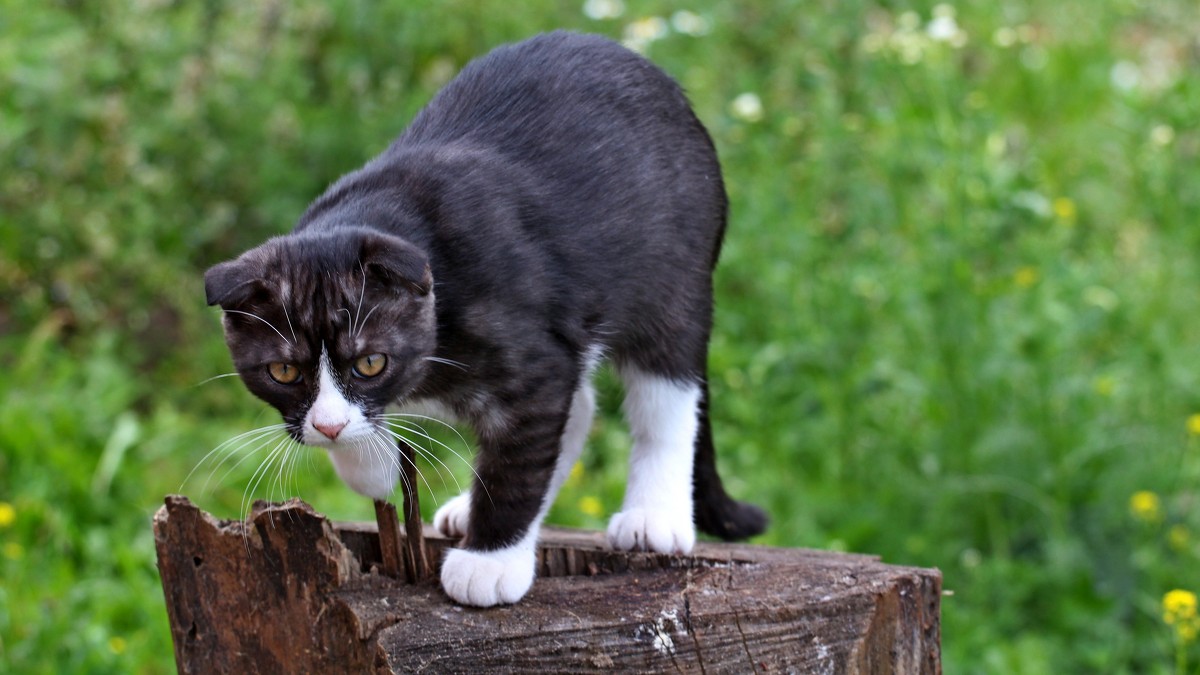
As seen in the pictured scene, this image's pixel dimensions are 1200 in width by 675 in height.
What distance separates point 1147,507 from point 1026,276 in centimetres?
81

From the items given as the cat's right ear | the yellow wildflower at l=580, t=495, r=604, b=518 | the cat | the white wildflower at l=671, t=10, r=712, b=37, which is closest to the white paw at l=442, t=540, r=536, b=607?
the cat

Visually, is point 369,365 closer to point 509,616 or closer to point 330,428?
point 330,428

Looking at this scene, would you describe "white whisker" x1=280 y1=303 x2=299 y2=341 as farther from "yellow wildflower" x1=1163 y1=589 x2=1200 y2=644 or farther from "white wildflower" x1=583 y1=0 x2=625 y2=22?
"white wildflower" x1=583 y1=0 x2=625 y2=22

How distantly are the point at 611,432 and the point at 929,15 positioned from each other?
241cm

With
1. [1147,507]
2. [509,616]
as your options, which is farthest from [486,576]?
[1147,507]

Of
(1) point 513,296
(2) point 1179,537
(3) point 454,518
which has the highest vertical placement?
(1) point 513,296

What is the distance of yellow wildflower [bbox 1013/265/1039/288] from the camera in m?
4.12

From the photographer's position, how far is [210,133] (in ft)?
18.7

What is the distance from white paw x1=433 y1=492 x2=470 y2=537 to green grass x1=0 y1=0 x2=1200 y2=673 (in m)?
0.51

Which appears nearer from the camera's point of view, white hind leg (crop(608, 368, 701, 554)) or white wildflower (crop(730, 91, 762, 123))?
white hind leg (crop(608, 368, 701, 554))

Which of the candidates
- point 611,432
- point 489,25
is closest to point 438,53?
point 489,25

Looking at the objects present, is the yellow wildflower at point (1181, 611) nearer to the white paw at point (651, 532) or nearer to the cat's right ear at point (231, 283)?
the white paw at point (651, 532)

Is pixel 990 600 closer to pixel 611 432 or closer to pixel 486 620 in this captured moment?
pixel 611 432

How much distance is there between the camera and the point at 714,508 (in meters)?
3.19
